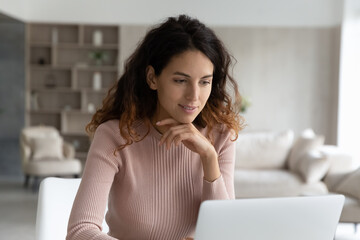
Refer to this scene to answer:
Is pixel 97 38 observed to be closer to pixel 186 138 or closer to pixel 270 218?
pixel 186 138

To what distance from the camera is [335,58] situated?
8.34 meters

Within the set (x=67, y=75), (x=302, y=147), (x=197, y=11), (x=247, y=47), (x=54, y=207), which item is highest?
(x=197, y=11)

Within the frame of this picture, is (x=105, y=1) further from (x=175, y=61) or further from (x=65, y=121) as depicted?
(x=175, y=61)

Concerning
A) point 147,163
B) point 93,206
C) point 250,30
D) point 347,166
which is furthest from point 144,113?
point 250,30

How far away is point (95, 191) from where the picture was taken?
1.49m

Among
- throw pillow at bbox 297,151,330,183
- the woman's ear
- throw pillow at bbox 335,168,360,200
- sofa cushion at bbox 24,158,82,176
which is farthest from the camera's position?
sofa cushion at bbox 24,158,82,176

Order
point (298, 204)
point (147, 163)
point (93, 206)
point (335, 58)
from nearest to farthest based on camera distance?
point (298, 204)
point (93, 206)
point (147, 163)
point (335, 58)

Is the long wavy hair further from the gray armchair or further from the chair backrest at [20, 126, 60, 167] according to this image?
the chair backrest at [20, 126, 60, 167]

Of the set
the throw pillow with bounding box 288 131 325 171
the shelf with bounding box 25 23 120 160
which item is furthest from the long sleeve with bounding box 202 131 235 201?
the shelf with bounding box 25 23 120 160

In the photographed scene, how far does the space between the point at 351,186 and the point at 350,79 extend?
3365 mm

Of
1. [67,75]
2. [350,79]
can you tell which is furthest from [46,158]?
[350,79]

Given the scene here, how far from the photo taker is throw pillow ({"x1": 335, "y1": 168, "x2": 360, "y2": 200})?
4.85 metres

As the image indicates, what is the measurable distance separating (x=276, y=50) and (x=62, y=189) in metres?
6.89

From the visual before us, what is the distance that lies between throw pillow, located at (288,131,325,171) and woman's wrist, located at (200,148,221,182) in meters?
4.74
